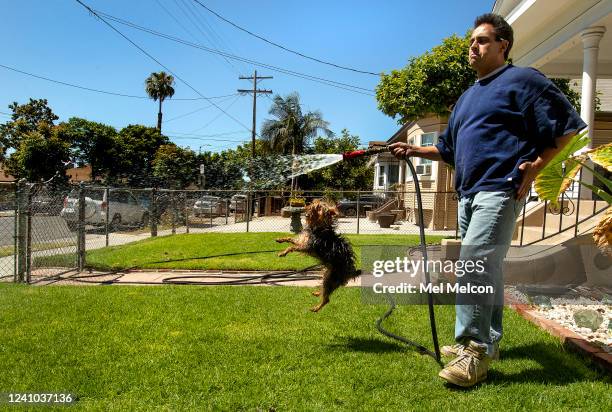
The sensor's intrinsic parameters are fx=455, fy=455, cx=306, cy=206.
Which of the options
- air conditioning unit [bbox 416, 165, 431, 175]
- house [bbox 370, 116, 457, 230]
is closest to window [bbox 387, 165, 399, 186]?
house [bbox 370, 116, 457, 230]

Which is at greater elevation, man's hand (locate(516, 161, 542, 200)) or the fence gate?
man's hand (locate(516, 161, 542, 200))

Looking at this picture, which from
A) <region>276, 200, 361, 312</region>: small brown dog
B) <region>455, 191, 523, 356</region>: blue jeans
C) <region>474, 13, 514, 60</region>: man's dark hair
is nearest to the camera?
<region>455, 191, 523, 356</region>: blue jeans

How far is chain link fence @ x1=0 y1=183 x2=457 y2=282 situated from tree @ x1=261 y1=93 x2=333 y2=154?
11.3 m

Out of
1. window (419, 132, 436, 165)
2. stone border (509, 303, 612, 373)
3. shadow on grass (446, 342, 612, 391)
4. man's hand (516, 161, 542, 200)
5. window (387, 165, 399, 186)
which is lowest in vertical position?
shadow on grass (446, 342, 612, 391)

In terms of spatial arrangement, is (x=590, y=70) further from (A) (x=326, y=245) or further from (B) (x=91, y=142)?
(B) (x=91, y=142)

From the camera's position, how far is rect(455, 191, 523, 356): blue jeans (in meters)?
2.71

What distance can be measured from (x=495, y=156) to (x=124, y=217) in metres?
14.5

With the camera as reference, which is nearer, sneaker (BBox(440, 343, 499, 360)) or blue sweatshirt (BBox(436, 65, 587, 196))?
blue sweatshirt (BBox(436, 65, 587, 196))

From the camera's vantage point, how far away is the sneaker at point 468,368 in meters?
2.71

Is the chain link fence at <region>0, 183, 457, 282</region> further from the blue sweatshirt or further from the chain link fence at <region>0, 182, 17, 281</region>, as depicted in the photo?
the blue sweatshirt

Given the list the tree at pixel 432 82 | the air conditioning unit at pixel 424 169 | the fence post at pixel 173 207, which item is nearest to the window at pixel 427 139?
the air conditioning unit at pixel 424 169

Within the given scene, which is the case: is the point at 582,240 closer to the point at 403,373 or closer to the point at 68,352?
the point at 403,373

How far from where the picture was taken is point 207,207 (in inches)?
698

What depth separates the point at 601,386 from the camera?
2.76 m
